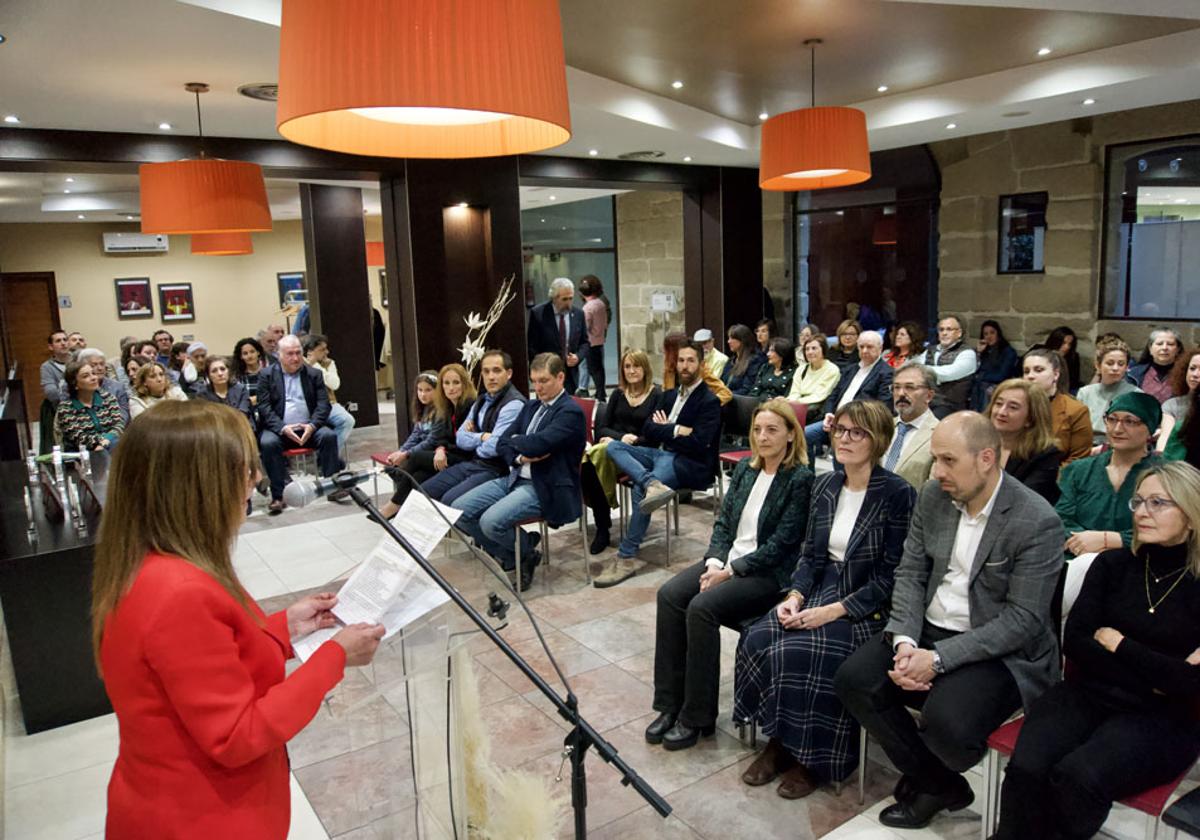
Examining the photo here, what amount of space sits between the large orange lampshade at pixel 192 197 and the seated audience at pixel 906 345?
557 cm

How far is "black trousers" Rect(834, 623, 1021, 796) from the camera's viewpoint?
2396mm

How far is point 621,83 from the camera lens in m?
6.71

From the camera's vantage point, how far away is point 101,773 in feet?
10.2

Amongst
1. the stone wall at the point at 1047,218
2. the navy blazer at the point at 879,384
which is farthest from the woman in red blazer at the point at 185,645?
the stone wall at the point at 1047,218

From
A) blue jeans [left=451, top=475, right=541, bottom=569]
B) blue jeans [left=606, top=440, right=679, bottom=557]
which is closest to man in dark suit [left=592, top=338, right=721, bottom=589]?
blue jeans [left=606, top=440, right=679, bottom=557]

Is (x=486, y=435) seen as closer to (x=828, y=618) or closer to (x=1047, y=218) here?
(x=828, y=618)

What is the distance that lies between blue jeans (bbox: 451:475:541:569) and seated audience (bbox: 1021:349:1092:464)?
2.63 m

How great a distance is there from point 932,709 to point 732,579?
2.99ft

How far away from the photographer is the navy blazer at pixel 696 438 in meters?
5.17

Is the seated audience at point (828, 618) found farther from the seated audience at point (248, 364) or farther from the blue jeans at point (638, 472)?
the seated audience at point (248, 364)

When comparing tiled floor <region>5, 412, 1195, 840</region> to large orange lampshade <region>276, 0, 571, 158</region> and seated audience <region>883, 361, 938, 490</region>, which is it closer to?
large orange lampshade <region>276, 0, 571, 158</region>

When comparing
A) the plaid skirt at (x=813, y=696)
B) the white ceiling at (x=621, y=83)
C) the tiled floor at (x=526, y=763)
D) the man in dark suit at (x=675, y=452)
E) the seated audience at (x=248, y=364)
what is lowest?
the tiled floor at (x=526, y=763)

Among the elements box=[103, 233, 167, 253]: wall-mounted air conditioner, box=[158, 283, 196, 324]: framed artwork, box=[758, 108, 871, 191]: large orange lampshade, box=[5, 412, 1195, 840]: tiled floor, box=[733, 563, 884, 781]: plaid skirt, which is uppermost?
box=[103, 233, 167, 253]: wall-mounted air conditioner

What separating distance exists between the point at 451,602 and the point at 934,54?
20.0 ft
